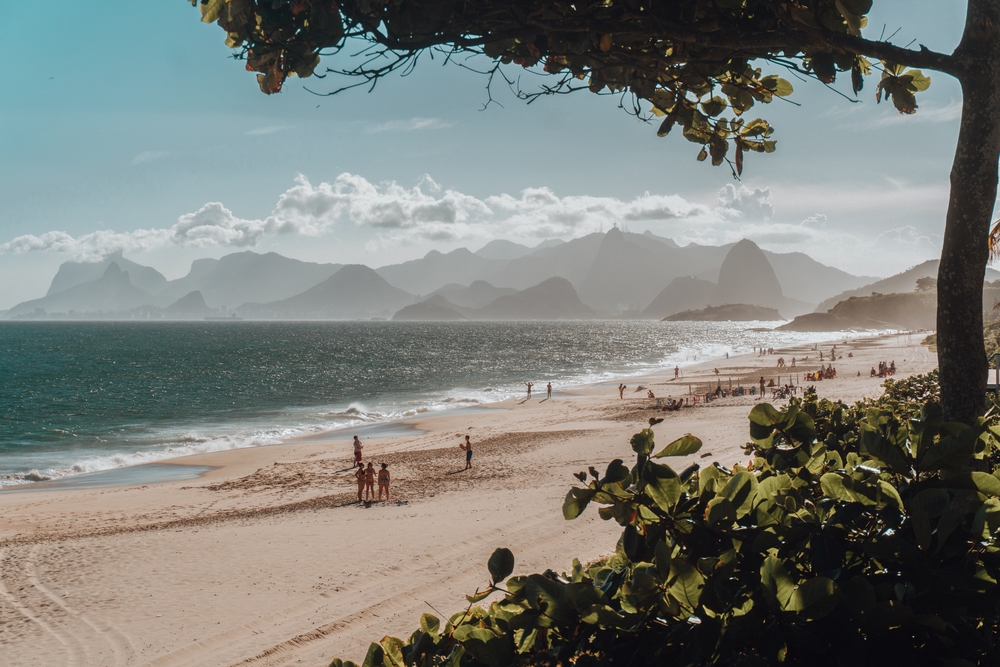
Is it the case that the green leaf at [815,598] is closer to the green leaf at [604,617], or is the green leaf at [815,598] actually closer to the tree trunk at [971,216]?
the green leaf at [604,617]

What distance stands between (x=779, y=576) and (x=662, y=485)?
35 cm

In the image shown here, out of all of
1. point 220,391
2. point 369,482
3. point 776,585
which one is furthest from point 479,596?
point 220,391

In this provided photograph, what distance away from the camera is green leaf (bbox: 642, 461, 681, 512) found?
1.55 m

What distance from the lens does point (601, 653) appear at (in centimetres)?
154

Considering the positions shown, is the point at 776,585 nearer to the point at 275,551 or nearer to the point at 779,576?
the point at 779,576

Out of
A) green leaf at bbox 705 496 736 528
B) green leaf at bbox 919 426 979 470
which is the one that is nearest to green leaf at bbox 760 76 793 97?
green leaf at bbox 919 426 979 470

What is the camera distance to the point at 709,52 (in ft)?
10.1

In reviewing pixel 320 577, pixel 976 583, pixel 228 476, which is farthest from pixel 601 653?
pixel 228 476

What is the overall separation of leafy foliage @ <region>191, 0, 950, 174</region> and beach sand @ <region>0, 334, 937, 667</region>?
3.78 metres

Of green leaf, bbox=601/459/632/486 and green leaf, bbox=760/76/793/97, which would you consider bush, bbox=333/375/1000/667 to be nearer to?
green leaf, bbox=601/459/632/486

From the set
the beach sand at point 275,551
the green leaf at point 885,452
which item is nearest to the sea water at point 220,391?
the beach sand at point 275,551

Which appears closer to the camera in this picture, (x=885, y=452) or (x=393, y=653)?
(x=885, y=452)

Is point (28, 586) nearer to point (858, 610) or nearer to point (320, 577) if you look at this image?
point (320, 577)

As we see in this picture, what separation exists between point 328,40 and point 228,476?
867 inches
